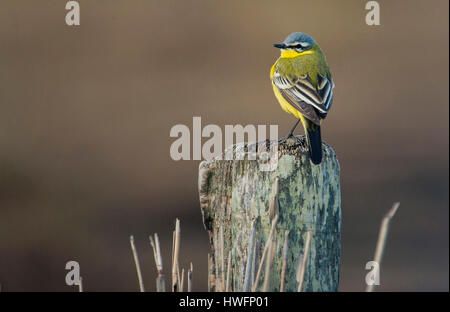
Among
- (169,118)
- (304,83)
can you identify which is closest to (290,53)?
(304,83)

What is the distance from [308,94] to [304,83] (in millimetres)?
219

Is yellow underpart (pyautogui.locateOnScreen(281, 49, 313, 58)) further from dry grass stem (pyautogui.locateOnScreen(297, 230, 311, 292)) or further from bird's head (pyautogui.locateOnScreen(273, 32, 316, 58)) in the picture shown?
dry grass stem (pyautogui.locateOnScreen(297, 230, 311, 292))

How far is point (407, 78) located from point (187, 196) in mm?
6031

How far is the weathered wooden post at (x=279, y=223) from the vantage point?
439 cm

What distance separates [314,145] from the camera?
5137 millimetres

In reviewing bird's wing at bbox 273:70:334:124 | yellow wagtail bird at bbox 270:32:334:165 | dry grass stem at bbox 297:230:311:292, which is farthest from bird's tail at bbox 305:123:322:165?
dry grass stem at bbox 297:230:311:292

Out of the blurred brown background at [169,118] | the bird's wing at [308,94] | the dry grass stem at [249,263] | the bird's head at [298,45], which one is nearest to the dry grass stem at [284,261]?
the dry grass stem at [249,263]

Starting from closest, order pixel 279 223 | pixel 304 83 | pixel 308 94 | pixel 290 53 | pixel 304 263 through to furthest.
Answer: pixel 304 263 < pixel 279 223 < pixel 308 94 < pixel 304 83 < pixel 290 53

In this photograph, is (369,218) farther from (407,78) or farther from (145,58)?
(145,58)

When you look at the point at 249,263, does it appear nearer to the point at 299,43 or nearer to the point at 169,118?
the point at 299,43

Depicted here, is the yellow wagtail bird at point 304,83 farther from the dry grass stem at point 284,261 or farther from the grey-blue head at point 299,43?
the dry grass stem at point 284,261

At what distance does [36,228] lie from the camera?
12.0m

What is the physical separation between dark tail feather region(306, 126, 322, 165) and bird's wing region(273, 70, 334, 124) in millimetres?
257
